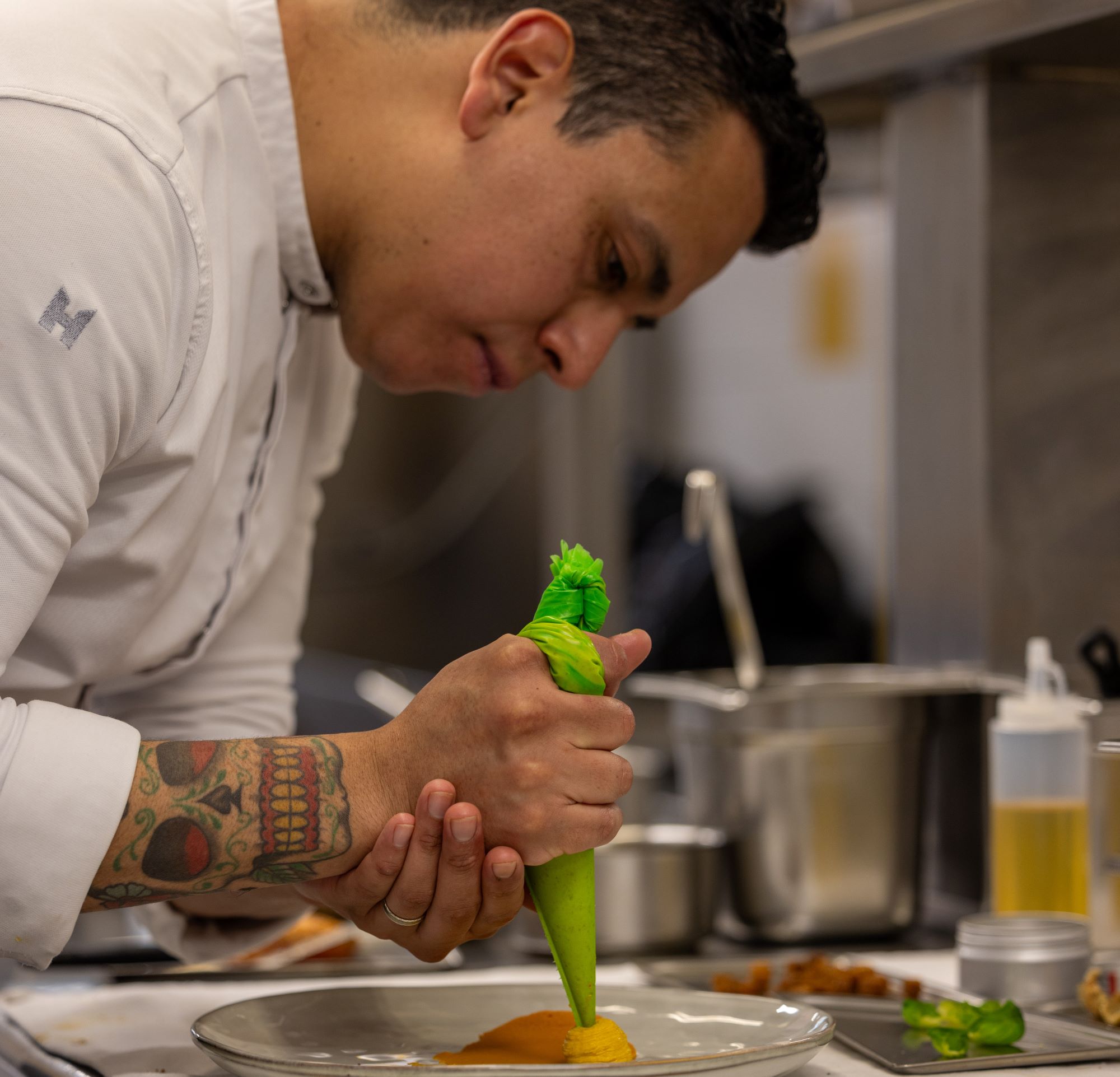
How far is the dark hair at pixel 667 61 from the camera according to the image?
1121 millimetres

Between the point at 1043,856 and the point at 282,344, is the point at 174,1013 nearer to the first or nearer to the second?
the point at 282,344

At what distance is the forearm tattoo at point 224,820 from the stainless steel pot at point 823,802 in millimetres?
625

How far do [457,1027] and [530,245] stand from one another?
0.57 m

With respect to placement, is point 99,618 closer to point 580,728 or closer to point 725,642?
point 580,728

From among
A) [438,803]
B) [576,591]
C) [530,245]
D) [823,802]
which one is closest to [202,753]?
[438,803]

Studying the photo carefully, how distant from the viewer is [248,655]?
53.4 inches

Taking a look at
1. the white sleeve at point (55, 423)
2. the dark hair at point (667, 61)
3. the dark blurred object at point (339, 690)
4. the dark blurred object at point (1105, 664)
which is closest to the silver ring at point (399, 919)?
the white sleeve at point (55, 423)

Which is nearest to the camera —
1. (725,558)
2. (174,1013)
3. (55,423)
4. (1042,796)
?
(55,423)

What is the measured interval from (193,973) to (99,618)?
0.41 meters

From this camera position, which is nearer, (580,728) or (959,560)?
(580,728)

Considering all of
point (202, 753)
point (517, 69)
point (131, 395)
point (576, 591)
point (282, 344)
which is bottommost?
point (202, 753)

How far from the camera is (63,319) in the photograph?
0.85 m

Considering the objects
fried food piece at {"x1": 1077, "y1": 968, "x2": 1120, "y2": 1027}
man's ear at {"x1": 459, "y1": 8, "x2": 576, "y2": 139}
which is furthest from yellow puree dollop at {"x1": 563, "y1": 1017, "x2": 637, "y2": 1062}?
man's ear at {"x1": 459, "y1": 8, "x2": 576, "y2": 139}

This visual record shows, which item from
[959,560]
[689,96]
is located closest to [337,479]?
[959,560]
